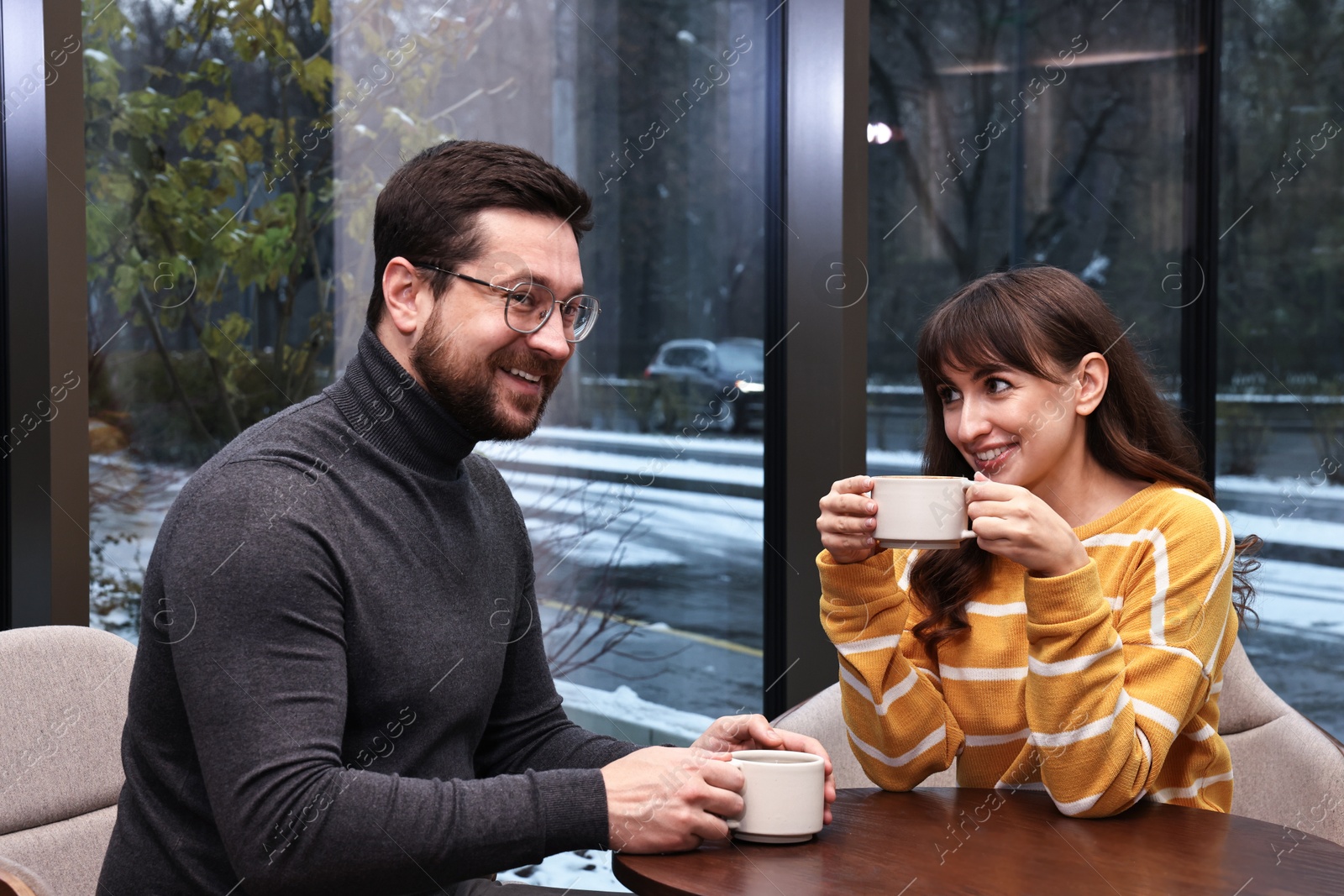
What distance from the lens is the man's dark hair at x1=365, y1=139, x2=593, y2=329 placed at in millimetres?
1479

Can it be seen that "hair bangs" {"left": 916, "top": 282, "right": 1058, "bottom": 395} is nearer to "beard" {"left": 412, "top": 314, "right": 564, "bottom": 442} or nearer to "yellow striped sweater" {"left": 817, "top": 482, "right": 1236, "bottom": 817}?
"yellow striped sweater" {"left": 817, "top": 482, "right": 1236, "bottom": 817}

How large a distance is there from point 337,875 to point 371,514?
0.41 metres

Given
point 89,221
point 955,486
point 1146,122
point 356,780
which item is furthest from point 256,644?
point 1146,122

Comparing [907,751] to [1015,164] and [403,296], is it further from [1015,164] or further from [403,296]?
[1015,164]

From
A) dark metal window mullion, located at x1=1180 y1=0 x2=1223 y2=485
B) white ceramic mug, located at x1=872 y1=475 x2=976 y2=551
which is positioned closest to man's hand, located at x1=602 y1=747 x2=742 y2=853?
white ceramic mug, located at x1=872 y1=475 x2=976 y2=551

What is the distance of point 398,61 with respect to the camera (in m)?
2.58

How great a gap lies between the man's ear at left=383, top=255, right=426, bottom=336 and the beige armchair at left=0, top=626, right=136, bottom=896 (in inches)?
29.0

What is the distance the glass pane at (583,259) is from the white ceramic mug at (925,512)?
1.35 m

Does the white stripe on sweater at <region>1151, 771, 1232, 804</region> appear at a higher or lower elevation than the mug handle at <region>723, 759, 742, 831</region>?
lower

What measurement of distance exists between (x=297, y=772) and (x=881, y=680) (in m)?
0.76

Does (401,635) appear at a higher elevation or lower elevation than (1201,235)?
lower

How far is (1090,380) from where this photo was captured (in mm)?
1671

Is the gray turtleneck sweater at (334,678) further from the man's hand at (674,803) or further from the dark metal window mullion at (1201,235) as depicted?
the dark metal window mullion at (1201,235)

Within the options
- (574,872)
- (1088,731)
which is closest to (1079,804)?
(1088,731)
